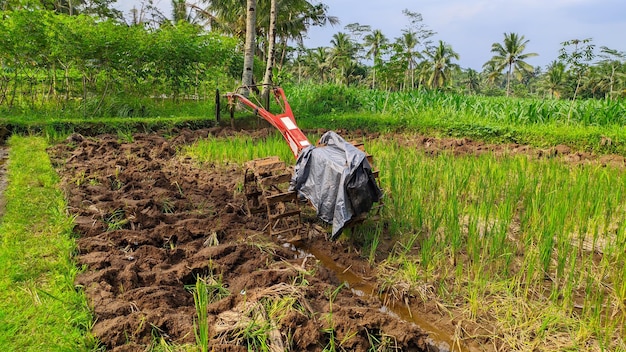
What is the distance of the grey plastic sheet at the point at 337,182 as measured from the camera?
2.92m

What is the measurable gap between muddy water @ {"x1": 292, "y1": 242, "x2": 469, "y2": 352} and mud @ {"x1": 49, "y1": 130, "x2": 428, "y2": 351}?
7 centimetres

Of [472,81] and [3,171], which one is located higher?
[472,81]

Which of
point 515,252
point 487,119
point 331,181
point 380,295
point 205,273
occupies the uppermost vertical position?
Answer: point 487,119

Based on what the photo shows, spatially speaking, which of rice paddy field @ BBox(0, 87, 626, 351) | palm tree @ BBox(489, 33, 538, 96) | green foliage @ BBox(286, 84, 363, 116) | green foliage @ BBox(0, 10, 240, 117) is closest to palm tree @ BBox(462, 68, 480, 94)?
palm tree @ BBox(489, 33, 538, 96)

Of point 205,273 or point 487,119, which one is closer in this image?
point 205,273

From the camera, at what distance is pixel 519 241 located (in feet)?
10.5

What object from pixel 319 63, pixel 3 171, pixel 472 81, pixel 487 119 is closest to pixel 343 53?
pixel 319 63

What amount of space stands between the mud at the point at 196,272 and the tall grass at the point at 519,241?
53 centimetres

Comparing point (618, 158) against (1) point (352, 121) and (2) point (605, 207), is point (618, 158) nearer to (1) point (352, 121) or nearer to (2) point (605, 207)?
(2) point (605, 207)

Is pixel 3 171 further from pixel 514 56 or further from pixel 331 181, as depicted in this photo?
pixel 514 56

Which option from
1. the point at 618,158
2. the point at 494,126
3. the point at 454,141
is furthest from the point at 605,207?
the point at 494,126

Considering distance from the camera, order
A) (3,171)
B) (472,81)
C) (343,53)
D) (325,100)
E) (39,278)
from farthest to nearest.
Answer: (472,81) → (343,53) → (325,100) → (3,171) → (39,278)

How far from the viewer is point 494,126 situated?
7.85 m

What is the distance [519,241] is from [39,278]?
3275mm
